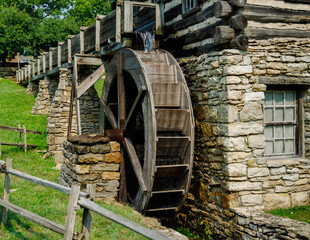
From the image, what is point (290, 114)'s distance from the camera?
6.98 metres

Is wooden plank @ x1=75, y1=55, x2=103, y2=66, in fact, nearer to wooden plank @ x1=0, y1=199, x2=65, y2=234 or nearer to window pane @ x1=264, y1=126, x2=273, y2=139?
window pane @ x1=264, y1=126, x2=273, y2=139

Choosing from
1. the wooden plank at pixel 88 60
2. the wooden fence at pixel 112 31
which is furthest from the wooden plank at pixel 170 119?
the wooden plank at pixel 88 60

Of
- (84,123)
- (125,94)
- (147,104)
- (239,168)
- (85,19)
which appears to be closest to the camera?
(239,168)

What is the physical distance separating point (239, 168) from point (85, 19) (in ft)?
118

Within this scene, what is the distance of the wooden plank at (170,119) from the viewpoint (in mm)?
6805

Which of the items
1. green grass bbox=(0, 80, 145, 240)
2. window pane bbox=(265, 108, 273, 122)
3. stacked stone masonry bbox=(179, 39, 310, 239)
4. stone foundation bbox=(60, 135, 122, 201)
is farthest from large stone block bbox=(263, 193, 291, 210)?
stone foundation bbox=(60, 135, 122, 201)

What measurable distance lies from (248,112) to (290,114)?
1.07m

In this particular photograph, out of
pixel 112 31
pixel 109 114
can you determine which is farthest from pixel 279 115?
pixel 112 31

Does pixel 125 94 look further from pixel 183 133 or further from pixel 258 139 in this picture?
pixel 258 139

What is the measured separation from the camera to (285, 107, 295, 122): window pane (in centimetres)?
695

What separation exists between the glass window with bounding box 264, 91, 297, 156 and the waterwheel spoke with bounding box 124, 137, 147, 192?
224 centimetres

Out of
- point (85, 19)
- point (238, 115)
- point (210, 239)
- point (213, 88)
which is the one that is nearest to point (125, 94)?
point (213, 88)

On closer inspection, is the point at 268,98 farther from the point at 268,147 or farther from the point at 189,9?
the point at 189,9

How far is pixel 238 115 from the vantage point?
6.36 m
